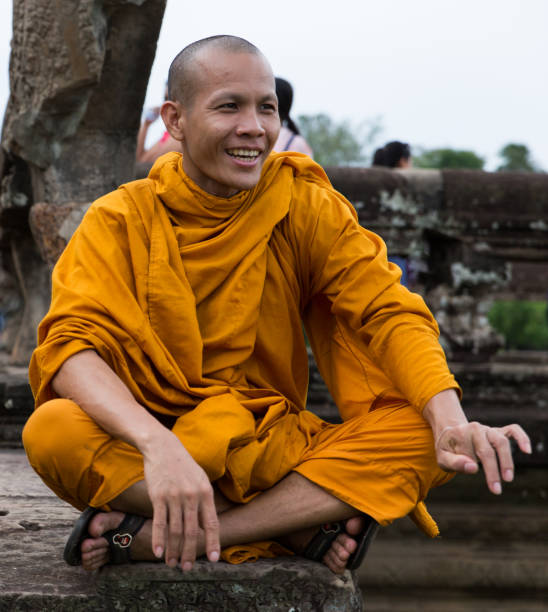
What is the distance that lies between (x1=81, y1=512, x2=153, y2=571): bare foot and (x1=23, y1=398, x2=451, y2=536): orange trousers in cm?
3

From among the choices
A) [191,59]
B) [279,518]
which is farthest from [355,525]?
[191,59]

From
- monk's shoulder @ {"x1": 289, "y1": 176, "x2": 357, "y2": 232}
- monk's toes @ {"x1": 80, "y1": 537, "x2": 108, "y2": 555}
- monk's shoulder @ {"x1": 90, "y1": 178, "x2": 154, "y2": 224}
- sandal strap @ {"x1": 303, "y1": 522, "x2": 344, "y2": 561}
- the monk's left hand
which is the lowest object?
monk's toes @ {"x1": 80, "y1": 537, "x2": 108, "y2": 555}

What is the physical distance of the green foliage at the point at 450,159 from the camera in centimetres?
4588

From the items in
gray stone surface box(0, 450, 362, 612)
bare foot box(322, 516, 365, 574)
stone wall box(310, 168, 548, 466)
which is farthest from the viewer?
stone wall box(310, 168, 548, 466)

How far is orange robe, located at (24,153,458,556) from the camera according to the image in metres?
1.94

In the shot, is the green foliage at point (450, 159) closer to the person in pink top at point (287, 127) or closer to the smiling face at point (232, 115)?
the person in pink top at point (287, 127)

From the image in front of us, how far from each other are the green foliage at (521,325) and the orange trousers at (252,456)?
69.0ft

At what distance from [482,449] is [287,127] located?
2522mm

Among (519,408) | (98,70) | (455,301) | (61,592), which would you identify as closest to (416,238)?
(455,301)

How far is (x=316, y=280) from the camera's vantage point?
2254 millimetres

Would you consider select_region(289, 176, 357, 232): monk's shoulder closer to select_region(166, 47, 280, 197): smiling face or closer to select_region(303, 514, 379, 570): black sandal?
select_region(166, 47, 280, 197): smiling face

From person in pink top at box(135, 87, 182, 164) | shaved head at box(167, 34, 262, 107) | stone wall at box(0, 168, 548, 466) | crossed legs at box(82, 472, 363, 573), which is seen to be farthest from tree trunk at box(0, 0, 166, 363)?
crossed legs at box(82, 472, 363, 573)

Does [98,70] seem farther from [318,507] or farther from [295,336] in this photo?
[318,507]

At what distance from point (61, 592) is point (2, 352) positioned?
10.1ft
